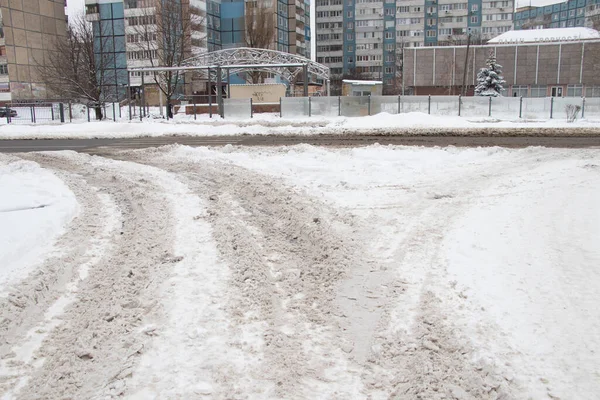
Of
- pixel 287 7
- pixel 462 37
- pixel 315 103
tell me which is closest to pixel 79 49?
pixel 315 103

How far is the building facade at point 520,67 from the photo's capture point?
71812 mm

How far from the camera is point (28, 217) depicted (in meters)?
7.38

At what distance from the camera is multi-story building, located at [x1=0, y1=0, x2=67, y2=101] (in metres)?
83.2

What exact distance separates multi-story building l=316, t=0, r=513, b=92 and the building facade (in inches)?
1279

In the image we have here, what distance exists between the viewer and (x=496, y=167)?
11.6 m

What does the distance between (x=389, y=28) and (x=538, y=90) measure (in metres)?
53.8

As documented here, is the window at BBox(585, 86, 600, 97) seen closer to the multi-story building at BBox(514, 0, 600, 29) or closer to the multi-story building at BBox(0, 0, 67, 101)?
the multi-story building at BBox(0, 0, 67, 101)

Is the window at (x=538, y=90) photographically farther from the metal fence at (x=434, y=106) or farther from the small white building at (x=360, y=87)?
→ the metal fence at (x=434, y=106)

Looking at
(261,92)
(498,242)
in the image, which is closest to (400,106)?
(261,92)

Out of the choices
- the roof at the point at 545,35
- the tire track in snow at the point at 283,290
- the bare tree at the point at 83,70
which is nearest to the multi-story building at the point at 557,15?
the roof at the point at 545,35

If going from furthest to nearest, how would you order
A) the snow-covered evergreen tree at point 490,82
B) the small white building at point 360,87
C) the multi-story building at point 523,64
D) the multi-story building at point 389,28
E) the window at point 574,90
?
1. the multi-story building at point 389,28
2. the small white building at point 360,87
3. the window at point 574,90
4. the multi-story building at point 523,64
5. the snow-covered evergreen tree at point 490,82

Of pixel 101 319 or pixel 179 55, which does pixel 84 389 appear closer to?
pixel 101 319

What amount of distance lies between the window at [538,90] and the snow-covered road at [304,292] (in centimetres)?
7297

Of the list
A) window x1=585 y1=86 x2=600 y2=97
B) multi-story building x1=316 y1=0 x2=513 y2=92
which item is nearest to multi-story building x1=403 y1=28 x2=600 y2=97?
window x1=585 y1=86 x2=600 y2=97
